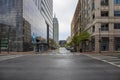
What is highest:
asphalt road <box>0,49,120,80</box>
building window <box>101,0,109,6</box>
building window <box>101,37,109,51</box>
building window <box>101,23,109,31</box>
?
building window <box>101,0,109,6</box>

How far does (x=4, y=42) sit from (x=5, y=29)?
4320 mm

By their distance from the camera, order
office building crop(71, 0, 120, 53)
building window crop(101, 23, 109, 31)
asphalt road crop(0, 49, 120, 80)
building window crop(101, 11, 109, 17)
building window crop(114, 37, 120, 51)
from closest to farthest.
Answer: asphalt road crop(0, 49, 120, 80) → office building crop(71, 0, 120, 53) → building window crop(101, 23, 109, 31) → building window crop(114, 37, 120, 51) → building window crop(101, 11, 109, 17)

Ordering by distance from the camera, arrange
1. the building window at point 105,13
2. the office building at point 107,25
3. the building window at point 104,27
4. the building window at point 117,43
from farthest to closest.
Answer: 1. the building window at point 105,13
2. the building window at point 117,43
3. the building window at point 104,27
4. the office building at point 107,25

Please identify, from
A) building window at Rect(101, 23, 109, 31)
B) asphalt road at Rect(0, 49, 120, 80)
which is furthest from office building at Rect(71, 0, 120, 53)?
asphalt road at Rect(0, 49, 120, 80)

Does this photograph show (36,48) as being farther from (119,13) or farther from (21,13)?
(119,13)

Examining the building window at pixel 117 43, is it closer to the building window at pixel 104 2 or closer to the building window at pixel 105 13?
the building window at pixel 105 13

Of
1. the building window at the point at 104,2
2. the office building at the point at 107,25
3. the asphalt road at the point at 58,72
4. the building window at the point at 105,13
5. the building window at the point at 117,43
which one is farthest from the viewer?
the building window at the point at 104,2

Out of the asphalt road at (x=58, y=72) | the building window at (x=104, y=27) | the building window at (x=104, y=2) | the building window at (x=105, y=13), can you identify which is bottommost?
the asphalt road at (x=58, y=72)

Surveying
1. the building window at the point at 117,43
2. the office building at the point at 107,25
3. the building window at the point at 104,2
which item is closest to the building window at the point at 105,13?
the office building at the point at 107,25

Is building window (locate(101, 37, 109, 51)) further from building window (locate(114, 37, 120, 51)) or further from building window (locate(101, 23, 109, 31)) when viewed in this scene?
building window (locate(101, 23, 109, 31))

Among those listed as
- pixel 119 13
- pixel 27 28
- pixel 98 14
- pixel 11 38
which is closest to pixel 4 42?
pixel 11 38

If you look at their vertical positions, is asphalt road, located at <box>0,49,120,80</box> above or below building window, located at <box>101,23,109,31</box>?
below

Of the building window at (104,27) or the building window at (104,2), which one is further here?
the building window at (104,2)

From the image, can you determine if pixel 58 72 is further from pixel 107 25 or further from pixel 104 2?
pixel 104 2
